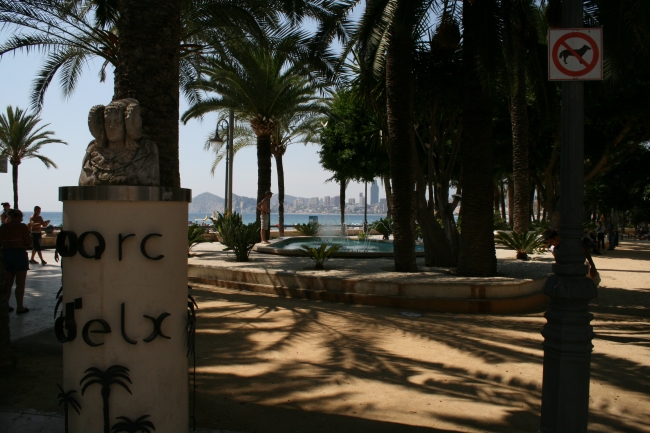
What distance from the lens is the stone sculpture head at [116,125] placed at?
358 centimetres

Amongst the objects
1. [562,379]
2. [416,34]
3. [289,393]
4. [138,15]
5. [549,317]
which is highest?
[416,34]

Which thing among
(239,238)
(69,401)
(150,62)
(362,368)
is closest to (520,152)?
(239,238)

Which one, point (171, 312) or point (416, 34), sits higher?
point (416, 34)

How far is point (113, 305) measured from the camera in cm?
338

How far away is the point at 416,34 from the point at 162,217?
27.6 feet

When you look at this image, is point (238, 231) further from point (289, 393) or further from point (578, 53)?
point (578, 53)

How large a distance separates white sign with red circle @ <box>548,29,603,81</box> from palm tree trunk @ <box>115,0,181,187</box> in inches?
157

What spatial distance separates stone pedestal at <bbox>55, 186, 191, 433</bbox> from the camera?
3.36 metres

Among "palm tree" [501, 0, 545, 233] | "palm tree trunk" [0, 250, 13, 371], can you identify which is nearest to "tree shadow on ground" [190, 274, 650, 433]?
"palm tree trunk" [0, 250, 13, 371]

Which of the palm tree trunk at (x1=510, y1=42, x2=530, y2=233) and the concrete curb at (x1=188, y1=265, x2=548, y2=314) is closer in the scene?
the concrete curb at (x1=188, y1=265, x2=548, y2=314)

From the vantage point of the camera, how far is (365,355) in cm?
595

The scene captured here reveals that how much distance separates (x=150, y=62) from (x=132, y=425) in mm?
3973

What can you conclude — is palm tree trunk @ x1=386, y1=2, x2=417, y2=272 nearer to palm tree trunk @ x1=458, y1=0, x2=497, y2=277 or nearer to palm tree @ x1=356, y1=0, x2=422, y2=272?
palm tree @ x1=356, y1=0, x2=422, y2=272

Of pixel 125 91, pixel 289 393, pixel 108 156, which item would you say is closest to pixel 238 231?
pixel 125 91
